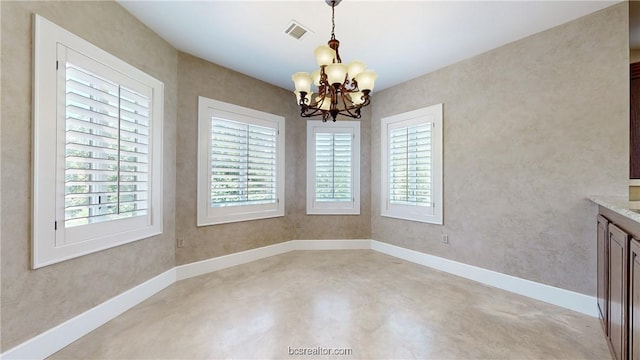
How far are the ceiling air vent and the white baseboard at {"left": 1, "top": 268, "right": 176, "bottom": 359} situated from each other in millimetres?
2954

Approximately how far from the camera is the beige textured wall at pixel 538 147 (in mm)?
2254

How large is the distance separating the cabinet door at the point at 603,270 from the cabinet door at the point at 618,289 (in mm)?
120

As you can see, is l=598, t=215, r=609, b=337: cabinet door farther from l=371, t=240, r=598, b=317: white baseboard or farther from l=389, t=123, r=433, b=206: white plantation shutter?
l=389, t=123, r=433, b=206: white plantation shutter

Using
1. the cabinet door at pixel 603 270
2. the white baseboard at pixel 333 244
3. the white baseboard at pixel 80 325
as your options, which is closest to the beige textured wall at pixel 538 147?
the cabinet door at pixel 603 270

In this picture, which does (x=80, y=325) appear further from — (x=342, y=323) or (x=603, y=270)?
(x=603, y=270)

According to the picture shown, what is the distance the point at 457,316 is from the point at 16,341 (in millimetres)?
3209

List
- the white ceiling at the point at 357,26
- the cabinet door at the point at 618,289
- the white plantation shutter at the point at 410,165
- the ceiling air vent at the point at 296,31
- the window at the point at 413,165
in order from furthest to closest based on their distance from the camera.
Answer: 1. the white plantation shutter at the point at 410,165
2. the window at the point at 413,165
3. the ceiling air vent at the point at 296,31
4. the white ceiling at the point at 357,26
5. the cabinet door at the point at 618,289

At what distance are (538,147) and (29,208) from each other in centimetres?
429

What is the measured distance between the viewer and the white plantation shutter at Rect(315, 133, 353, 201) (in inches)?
171

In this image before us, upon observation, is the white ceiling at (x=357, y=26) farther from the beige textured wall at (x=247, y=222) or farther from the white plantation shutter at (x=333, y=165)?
the white plantation shutter at (x=333, y=165)

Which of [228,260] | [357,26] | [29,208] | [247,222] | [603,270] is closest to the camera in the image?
[29,208]

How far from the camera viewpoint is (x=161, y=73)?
9.14 feet

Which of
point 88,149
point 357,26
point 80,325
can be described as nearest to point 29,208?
point 88,149

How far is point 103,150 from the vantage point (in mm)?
2094
